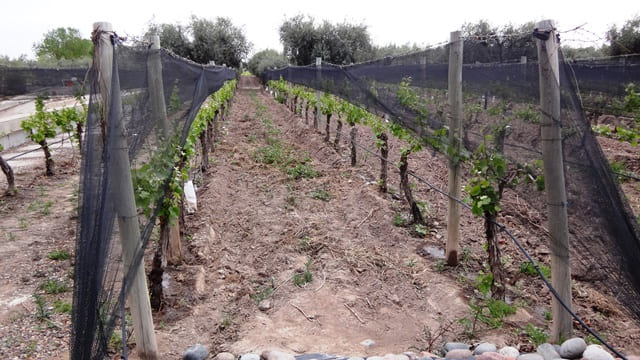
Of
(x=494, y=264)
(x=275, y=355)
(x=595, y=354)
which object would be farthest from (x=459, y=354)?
(x=275, y=355)

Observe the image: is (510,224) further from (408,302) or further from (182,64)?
(182,64)

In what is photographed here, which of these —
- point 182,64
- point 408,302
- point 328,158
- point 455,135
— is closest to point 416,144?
point 455,135

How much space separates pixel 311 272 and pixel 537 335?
200cm

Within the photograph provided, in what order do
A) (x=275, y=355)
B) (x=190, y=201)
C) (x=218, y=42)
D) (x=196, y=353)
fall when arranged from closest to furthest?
1. (x=275, y=355)
2. (x=196, y=353)
3. (x=190, y=201)
4. (x=218, y=42)

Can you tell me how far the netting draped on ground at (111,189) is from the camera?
7.54ft

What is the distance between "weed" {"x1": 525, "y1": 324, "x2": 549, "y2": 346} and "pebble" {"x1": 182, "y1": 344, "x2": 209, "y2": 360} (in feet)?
7.47

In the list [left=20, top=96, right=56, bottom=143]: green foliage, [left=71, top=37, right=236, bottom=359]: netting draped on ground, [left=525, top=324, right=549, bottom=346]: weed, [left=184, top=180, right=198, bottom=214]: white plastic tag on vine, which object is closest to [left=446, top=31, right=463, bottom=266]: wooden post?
[left=525, top=324, right=549, bottom=346]: weed

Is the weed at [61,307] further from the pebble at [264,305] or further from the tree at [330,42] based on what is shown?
the tree at [330,42]

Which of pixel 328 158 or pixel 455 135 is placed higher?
pixel 455 135

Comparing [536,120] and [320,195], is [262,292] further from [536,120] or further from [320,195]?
[320,195]

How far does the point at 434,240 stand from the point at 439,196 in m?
1.64

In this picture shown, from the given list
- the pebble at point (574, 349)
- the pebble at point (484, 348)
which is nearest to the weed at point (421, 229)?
the pebble at point (484, 348)

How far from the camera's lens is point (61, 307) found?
12.5ft

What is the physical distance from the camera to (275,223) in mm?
5750
